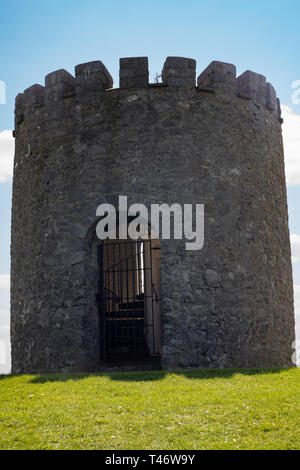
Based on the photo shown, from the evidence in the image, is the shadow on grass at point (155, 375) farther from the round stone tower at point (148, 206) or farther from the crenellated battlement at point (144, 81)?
the crenellated battlement at point (144, 81)

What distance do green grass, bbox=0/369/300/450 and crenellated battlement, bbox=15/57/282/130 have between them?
18.8 ft

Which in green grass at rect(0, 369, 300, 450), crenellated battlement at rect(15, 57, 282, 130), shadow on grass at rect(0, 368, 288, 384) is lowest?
green grass at rect(0, 369, 300, 450)

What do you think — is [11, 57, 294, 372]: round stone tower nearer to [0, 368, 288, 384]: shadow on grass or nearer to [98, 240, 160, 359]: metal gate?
[98, 240, 160, 359]: metal gate

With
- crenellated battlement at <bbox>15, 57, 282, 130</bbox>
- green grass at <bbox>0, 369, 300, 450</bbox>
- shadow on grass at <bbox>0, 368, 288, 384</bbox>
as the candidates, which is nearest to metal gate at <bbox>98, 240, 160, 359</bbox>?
shadow on grass at <bbox>0, 368, 288, 384</bbox>

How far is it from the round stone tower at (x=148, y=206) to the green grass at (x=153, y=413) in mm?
1802

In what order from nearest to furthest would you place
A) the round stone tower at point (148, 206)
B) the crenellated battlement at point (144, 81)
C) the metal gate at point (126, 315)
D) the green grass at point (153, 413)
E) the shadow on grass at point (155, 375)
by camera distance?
the green grass at point (153, 413)
the shadow on grass at point (155, 375)
the round stone tower at point (148, 206)
the metal gate at point (126, 315)
the crenellated battlement at point (144, 81)

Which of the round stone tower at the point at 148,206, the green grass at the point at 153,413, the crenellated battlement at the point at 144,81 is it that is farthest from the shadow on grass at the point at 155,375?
the crenellated battlement at the point at 144,81

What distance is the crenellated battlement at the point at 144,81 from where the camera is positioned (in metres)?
10.3

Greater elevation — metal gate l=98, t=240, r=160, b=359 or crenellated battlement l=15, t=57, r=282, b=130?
crenellated battlement l=15, t=57, r=282, b=130

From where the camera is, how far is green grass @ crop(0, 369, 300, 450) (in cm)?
523

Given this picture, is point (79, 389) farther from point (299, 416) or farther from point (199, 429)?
point (299, 416)

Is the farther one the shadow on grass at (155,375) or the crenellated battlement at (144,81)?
the crenellated battlement at (144,81)

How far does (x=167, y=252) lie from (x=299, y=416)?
430 cm

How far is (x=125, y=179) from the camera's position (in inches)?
388
